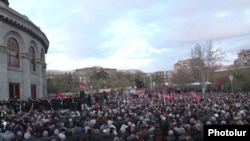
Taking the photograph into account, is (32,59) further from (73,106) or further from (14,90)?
A: (73,106)

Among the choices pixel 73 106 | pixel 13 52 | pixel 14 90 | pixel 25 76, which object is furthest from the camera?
pixel 25 76

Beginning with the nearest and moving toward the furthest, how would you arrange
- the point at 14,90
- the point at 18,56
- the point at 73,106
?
the point at 73,106 < the point at 14,90 < the point at 18,56

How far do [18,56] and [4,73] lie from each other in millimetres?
3995

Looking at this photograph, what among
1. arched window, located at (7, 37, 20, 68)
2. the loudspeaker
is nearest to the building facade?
arched window, located at (7, 37, 20, 68)

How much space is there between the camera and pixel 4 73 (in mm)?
27359

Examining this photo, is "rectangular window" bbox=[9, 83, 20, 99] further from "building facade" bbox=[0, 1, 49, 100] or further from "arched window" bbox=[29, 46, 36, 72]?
A: "arched window" bbox=[29, 46, 36, 72]

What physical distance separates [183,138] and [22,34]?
2429cm

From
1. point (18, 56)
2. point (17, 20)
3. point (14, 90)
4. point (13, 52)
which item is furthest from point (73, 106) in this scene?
point (17, 20)

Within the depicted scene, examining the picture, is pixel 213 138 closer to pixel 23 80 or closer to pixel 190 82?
pixel 23 80

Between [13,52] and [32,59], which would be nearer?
[13,52]

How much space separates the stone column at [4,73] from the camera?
88.8 ft

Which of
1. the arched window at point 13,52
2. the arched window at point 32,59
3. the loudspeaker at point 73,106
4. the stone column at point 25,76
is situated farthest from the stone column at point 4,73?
the arched window at point 32,59

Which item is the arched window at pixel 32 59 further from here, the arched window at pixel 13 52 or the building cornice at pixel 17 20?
the arched window at pixel 13 52

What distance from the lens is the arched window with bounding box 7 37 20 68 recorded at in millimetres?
29492
